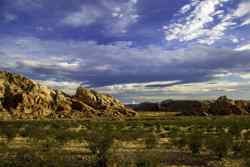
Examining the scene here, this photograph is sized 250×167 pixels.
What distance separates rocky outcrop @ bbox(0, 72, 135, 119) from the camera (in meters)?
92.4

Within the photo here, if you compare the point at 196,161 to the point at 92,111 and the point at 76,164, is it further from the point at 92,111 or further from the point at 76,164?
the point at 92,111

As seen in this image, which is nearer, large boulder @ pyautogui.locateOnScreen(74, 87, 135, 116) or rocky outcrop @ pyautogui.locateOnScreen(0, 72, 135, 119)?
rocky outcrop @ pyautogui.locateOnScreen(0, 72, 135, 119)

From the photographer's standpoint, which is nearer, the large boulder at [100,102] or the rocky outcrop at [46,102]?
the rocky outcrop at [46,102]

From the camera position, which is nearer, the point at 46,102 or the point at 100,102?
the point at 46,102

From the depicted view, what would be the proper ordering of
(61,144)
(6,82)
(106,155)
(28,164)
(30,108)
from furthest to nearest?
(6,82) → (30,108) → (61,144) → (106,155) → (28,164)

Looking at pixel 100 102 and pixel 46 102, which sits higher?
pixel 46 102

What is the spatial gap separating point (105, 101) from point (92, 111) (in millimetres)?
11259

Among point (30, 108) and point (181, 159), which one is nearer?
point (181, 159)

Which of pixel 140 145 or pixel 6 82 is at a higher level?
pixel 6 82

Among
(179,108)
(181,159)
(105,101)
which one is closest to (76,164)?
(181,159)

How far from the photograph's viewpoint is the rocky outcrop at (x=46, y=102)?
9244 cm

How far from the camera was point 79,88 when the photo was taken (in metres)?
115

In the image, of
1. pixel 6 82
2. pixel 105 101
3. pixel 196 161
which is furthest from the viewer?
pixel 105 101

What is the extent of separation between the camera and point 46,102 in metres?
97.6
